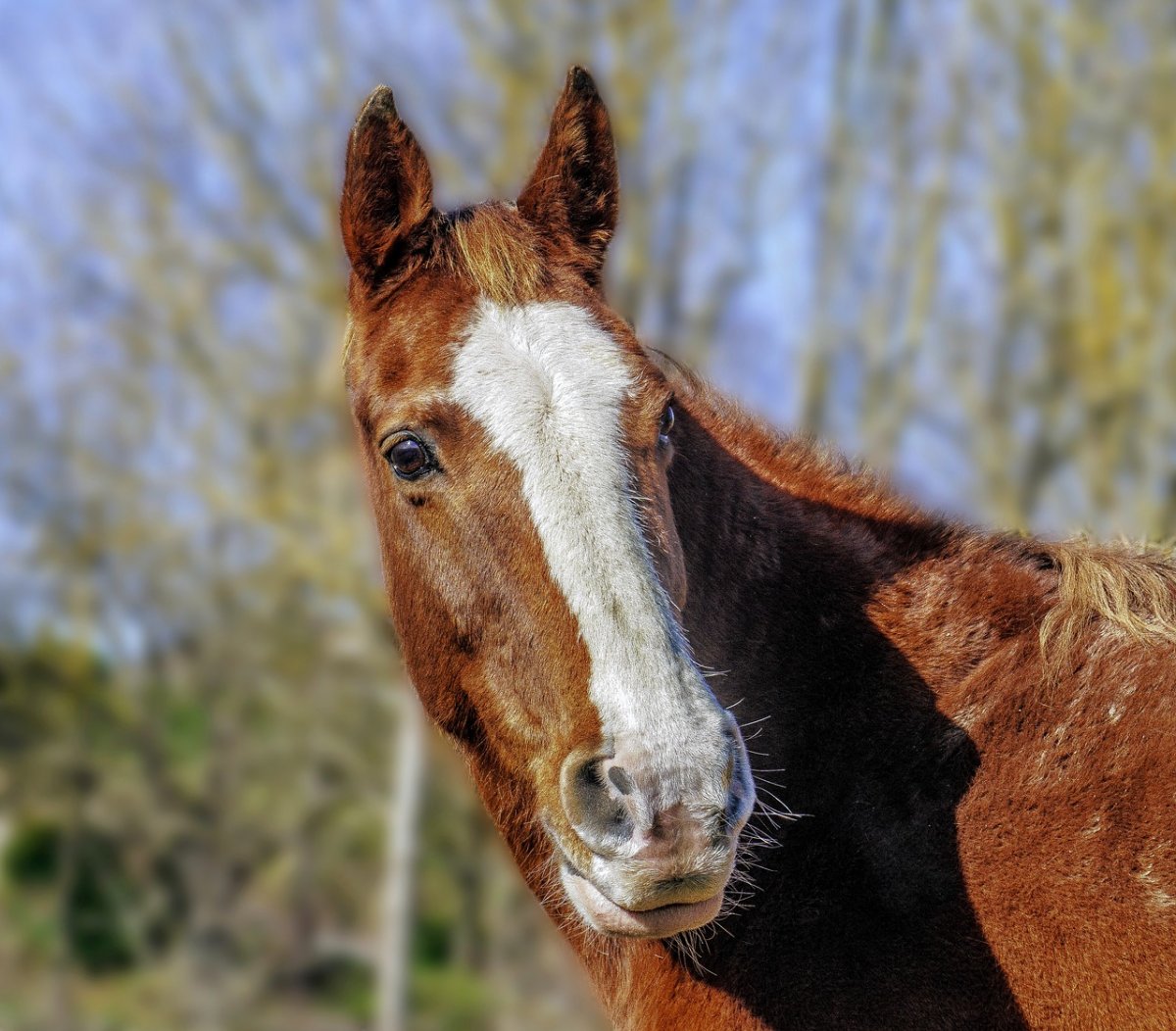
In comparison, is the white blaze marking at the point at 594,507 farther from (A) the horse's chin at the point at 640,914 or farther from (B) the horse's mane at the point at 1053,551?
(B) the horse's mane at the point at 1053,551

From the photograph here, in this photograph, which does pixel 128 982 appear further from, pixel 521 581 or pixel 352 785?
pixel 521 581

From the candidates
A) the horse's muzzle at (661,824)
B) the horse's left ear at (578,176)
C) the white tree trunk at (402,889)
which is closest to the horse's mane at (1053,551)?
the horse's left ear at (578,176)

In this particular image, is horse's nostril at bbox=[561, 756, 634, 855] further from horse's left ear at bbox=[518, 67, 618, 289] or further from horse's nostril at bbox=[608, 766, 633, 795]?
horse's left ear at bbox=[518, 67, 618, 289]

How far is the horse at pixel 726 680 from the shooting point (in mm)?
2471

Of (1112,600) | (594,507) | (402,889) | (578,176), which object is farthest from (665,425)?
(402,889)

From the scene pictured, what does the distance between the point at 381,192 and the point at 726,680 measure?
1.69 meters

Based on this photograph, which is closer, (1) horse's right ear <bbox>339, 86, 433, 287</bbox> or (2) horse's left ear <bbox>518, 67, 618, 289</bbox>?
(1) horse's right ear <bbox>339, 86, 433, 287</bbox>

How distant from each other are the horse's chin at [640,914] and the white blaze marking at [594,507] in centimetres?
28

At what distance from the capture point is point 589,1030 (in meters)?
12.4

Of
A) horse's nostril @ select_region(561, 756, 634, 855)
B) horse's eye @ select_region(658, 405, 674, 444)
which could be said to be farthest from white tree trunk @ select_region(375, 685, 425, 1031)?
horse's nostril @ select_region(561, 756, 634, 855)

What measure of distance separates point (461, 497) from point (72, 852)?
12.3 metres

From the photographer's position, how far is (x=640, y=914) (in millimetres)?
2352

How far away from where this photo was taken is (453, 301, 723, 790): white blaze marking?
2336 mm

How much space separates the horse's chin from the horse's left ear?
181cm
